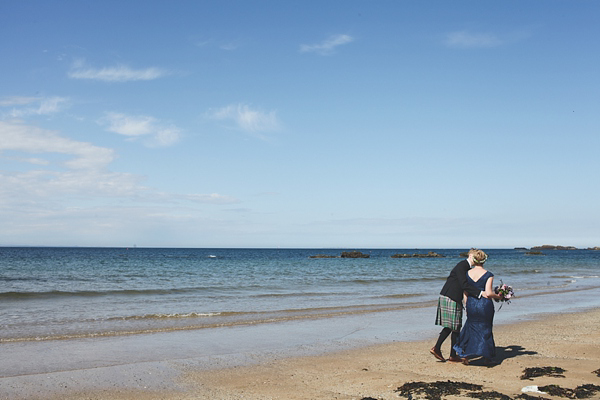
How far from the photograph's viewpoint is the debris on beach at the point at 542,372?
7.81 metres

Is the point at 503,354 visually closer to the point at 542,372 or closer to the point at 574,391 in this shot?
the point at 542,372

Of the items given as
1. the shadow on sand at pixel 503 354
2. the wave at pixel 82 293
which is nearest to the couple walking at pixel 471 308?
the shadow on sand at pixel 503 354

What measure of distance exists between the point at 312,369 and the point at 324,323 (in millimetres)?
5600

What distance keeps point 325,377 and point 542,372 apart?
3.32 meters

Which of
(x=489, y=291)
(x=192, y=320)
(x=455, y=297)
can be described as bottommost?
(x=192, y=320)

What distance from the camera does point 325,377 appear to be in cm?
816

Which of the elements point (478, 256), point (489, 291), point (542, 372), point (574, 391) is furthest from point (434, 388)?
point (478, 256)

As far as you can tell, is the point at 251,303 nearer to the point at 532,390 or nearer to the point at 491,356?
the point at 491,356

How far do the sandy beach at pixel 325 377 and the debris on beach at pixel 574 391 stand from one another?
0.10 metres

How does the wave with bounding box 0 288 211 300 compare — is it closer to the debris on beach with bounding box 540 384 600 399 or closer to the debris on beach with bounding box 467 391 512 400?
the debris on beach with bounding box 467 391 512 400

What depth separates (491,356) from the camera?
A: 867cm

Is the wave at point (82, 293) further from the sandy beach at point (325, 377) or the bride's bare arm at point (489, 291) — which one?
the bride's bare arm at point (489, 291)

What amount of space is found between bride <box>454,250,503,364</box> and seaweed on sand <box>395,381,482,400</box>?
150 cm

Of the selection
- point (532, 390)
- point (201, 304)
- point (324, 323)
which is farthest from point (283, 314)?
point (532, 390)
